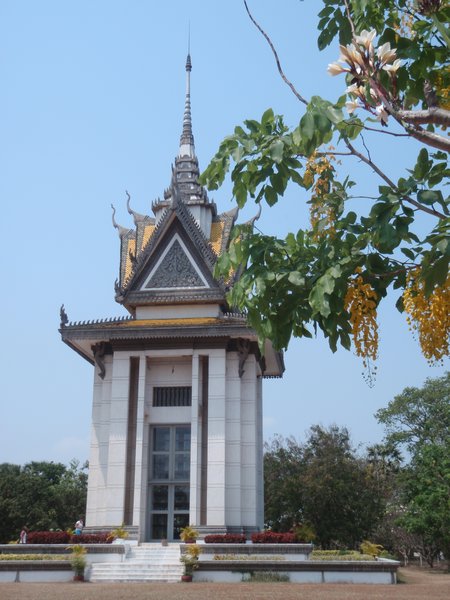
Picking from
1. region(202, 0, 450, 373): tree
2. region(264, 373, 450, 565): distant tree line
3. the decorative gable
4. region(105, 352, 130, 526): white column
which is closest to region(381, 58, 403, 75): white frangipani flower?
region(202, 0, 450, 373): tree

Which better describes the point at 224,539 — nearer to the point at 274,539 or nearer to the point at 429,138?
the point at 274,539

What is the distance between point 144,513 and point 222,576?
21.0 feet

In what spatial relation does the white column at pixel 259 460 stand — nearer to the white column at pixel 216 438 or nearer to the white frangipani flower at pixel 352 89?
the white column at pixel 216 438

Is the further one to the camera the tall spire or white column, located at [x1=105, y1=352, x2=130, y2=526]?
the tall spire

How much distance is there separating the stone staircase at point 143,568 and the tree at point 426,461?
13583 mm

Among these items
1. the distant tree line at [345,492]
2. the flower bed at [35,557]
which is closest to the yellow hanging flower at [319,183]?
the flower bed at [35,557]

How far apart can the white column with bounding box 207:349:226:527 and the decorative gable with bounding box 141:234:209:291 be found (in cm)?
319

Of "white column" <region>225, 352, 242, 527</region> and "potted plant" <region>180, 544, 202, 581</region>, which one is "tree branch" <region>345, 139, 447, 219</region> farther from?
"white column" <region>225, 352, 242, 527</region>

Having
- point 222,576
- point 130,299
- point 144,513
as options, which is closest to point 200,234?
point 130,299

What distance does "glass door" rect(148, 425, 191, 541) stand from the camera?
85.0 feet

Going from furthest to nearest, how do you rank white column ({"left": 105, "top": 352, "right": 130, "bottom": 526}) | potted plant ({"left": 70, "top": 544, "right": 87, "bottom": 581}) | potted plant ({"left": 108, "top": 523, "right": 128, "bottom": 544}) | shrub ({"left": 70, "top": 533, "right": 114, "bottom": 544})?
1. white column ({"left": 105, "top": 352, "right": 130, "bottom": 526})
2. potted plant ({"left": 108, "top": 523, "right": 128, "bottom": 544})
3. shrub ({"left": 70, "top": 533, "right": 114, "bottom": 544})
4. potted plant ({"left": 70, "top": 544, "right": 87, "bottom": 581})

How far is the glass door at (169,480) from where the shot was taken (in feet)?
85.0

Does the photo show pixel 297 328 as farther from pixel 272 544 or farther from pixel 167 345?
pixel 167 345

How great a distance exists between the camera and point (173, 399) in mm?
27016
